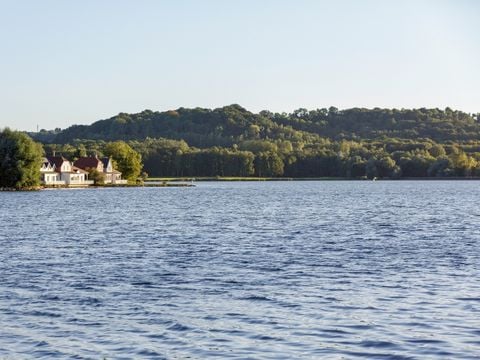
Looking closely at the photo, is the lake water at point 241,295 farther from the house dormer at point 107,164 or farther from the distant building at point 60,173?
the house dormer at point 107,164

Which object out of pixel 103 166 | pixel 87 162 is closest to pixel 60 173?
pixel 87 162

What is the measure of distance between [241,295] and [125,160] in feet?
448

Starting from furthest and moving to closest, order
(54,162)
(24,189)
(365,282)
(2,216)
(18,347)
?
(54,162) → (24,189) → (2,216) → (365,282) → (18,347)

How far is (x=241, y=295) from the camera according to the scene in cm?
2386

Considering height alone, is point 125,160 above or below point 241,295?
above

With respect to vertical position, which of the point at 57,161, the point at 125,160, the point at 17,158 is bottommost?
the point at 17,158

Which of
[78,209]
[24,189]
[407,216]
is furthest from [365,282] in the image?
[24,189]

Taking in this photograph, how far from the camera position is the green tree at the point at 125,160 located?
15700 centimetres

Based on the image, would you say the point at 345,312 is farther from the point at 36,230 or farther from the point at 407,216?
the point at 407,216

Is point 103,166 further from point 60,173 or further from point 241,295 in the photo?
point 241,295

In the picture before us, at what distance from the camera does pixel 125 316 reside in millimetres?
20734

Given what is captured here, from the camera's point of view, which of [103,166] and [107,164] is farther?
[103,166]

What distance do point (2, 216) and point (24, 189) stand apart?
213 ft

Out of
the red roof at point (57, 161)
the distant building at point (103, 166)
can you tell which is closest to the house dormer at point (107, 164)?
the distant building at point (103, 166)
